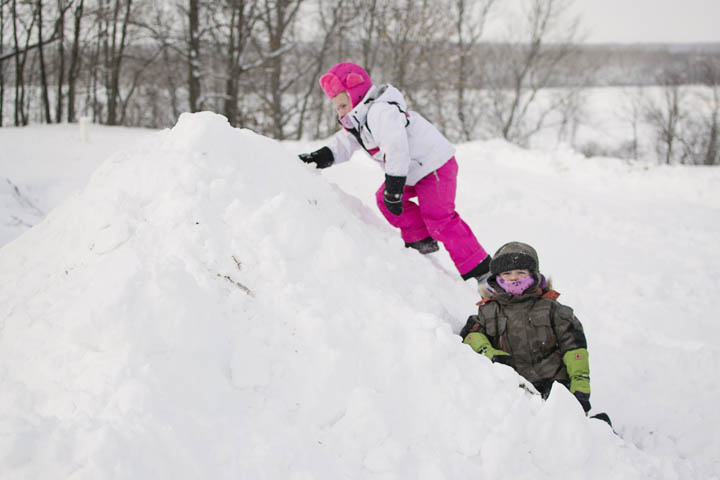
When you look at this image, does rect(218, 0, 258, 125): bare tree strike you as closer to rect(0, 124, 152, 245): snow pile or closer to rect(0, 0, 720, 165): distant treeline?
rect(0, 0, 720, 165): distant treeline

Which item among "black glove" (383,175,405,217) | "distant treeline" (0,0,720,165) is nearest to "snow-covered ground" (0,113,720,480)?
"black glove" (383,175,405,217)

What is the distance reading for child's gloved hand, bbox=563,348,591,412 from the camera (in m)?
2.12

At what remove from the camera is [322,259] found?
1.98 metres

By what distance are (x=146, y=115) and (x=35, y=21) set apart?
1413cm

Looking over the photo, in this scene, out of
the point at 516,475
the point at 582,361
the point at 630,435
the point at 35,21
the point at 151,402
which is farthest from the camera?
the point at 35,21

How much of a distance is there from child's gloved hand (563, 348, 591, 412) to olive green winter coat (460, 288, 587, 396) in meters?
0.04

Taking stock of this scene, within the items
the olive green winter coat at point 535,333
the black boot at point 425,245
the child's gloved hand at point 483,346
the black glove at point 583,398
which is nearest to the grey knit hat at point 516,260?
the olive green winter coat at point 535,333

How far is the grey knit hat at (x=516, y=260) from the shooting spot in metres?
2.35

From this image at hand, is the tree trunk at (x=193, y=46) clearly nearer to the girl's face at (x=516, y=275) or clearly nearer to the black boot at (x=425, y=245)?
the black boot at (x=425, y=245)

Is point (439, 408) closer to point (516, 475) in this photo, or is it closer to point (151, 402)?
point (516, 475)

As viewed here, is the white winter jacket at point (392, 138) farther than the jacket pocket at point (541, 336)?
Yes

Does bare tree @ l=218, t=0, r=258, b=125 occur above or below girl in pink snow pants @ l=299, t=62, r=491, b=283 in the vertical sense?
above

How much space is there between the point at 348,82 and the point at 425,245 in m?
1.22

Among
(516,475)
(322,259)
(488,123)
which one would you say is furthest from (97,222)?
(488,123)
